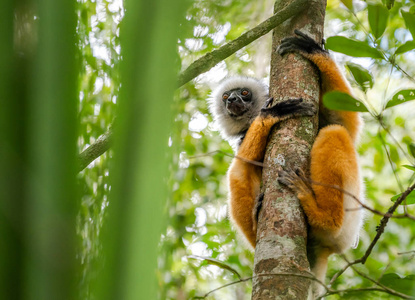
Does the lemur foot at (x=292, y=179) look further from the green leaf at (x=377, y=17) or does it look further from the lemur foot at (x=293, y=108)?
the green leaf at (x=377, y=17)

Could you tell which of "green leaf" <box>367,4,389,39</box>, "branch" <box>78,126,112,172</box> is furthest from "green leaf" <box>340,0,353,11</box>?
"branch" <box>78,126,112,172</box>

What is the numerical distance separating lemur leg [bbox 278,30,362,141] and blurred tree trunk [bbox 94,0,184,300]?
130 inches

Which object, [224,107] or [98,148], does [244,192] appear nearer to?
[224,107]

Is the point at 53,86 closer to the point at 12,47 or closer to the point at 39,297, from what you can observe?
the point at 12,47

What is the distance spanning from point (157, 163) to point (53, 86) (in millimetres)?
145

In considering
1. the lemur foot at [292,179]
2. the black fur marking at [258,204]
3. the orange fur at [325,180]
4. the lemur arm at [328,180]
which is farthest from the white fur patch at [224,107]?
the lemur foot at [292,179]

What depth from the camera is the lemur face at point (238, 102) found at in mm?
5758

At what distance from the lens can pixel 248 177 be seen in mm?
4418

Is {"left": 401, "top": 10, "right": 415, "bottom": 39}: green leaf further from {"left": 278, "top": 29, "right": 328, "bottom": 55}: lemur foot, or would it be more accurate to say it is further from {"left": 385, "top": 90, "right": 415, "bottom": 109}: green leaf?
{"left": 278, "top": 29, "right": 328, "bottom": 55}: lemur foot

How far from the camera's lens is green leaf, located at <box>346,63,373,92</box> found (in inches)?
113

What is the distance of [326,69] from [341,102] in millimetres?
1287

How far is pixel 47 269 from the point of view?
49cm

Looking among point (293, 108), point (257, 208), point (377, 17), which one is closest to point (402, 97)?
point (377, 17)

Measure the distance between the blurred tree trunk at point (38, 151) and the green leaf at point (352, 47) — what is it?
2546mm
